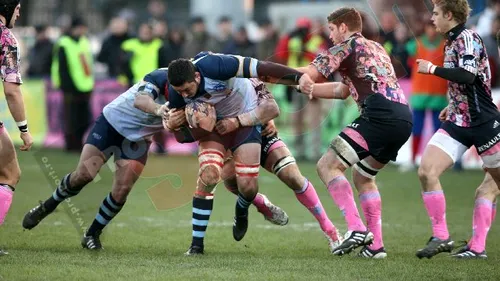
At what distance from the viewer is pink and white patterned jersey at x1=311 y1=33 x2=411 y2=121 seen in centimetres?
871

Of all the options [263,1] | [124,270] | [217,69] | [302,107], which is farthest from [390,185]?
[263,1]

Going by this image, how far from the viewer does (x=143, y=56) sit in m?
19.9

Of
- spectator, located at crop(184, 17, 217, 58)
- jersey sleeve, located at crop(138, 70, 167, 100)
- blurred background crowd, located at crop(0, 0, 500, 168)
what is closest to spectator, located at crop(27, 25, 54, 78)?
blurred background crowd, located at crop(0, 0, 500, 168)

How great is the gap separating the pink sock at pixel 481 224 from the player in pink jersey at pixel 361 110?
870 mm

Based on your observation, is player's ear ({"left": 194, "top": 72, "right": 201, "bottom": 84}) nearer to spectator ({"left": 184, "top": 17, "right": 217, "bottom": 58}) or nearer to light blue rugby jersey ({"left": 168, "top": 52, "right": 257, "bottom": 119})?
light blue rugby jersey ({"left": 168, "top": 52, "right": 257, "bottom": 119})

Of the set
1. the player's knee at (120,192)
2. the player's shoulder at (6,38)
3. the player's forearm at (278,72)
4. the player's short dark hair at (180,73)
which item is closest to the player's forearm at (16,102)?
the player's shoulder at (6,38)

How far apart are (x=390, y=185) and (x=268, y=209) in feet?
19.0

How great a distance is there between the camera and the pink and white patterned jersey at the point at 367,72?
871cm

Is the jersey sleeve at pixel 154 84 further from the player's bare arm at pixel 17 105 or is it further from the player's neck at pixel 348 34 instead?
the player's neck at pixel 348 34

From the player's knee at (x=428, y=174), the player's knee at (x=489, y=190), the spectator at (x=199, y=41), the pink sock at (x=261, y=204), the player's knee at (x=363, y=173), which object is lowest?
the spectator at (x=199, y=41)

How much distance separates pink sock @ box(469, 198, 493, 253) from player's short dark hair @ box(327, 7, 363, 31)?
2.03m

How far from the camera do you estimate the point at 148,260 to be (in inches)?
333

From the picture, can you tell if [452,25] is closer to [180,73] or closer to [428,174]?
[428,174]

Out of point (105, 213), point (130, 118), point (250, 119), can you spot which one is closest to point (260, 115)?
point (250, 119)
